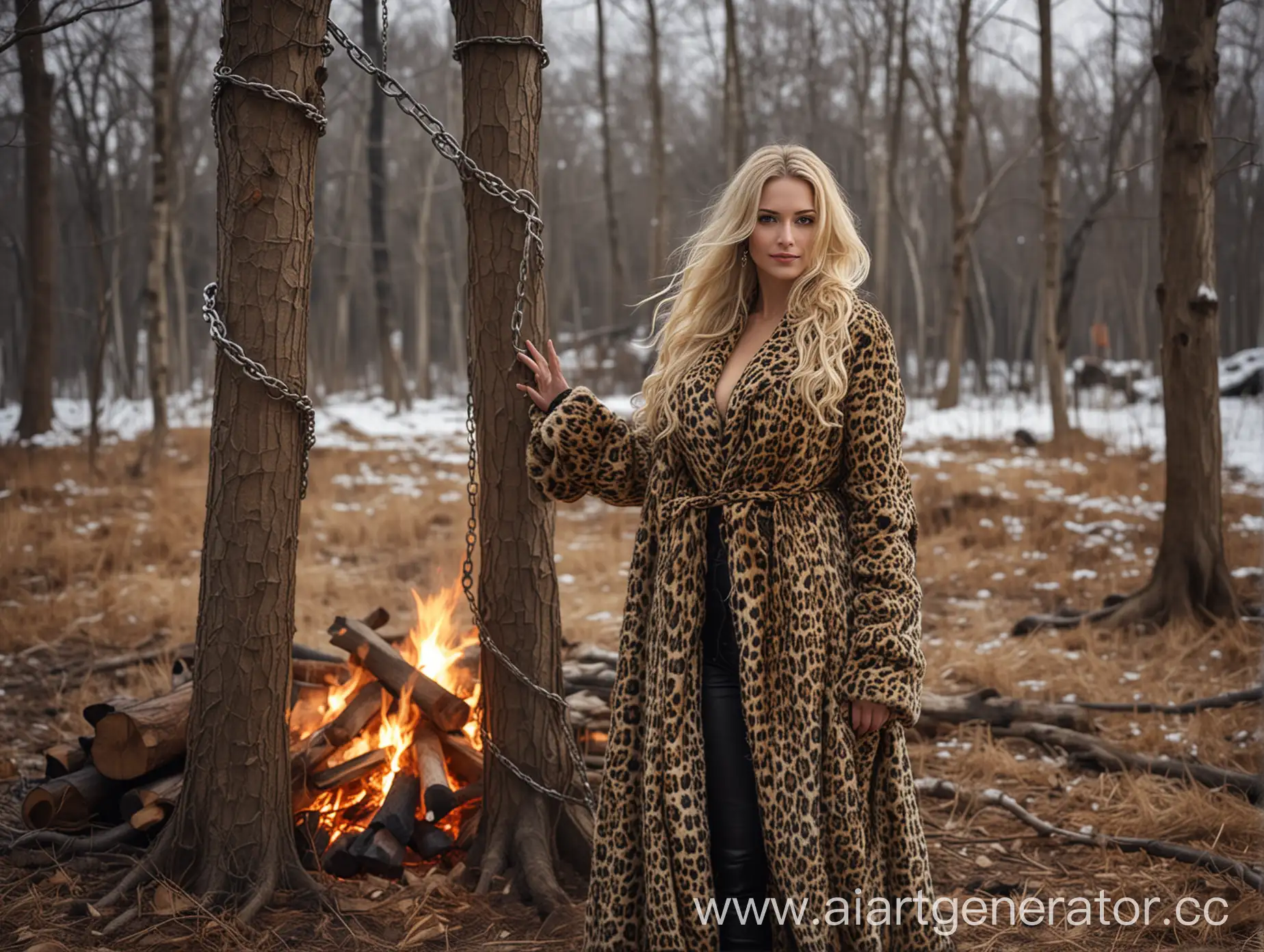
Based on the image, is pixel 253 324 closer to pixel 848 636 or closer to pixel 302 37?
pixel 302 37

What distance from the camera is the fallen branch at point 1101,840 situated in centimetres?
370

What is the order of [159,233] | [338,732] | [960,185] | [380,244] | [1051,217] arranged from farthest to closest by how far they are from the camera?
1. [380,244]
2. [960,185]
3. [1051,217]
4. [159,233]
5. [338,732]

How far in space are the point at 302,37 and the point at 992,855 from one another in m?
3.98

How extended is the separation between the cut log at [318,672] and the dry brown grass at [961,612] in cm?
128

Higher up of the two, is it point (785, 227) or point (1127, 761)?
Result: point (785, 227)

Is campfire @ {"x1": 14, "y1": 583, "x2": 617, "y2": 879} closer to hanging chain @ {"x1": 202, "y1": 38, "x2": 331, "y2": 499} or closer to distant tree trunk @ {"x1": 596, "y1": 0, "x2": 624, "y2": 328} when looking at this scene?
hanging chain @ {"x1": 202, "y1": 38, "x2": 331, "y2": 499}

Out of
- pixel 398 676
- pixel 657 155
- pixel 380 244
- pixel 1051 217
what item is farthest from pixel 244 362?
pixel 657 155

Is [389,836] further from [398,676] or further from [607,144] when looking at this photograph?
[607,144]

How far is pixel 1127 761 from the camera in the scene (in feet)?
15.5

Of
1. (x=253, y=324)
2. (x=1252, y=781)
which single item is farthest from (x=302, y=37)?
(x=1252, y=781)

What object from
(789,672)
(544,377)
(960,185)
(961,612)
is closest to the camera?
(789,672)

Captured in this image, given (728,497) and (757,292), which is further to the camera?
(757,292)

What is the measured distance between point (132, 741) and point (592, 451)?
2.14 meters

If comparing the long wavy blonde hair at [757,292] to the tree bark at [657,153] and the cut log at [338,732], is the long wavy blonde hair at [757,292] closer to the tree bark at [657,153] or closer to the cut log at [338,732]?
the cut log at [338,732]
